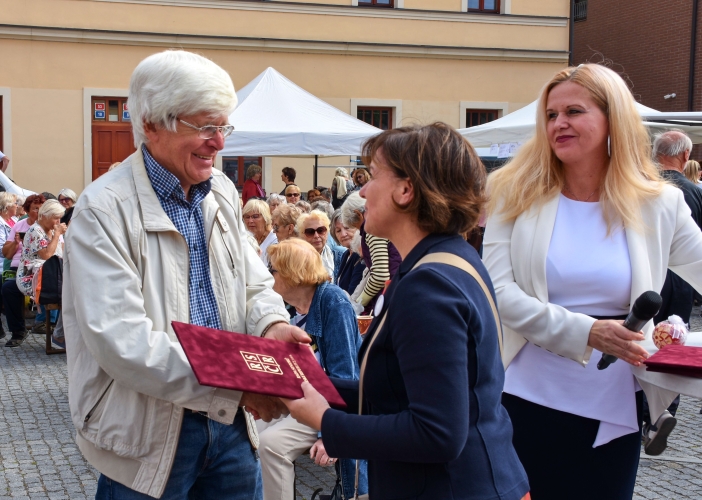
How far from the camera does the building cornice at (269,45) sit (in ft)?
60.4

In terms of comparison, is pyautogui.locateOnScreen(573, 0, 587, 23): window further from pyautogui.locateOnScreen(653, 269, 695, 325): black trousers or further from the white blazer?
the white blazer

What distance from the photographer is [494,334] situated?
6.19 ft

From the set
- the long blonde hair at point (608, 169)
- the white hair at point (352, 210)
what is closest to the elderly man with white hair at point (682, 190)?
the white hair at point (352, 210)

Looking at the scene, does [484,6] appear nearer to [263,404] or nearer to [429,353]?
[263,404]

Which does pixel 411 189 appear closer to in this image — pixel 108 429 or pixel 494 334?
pixel 494 334

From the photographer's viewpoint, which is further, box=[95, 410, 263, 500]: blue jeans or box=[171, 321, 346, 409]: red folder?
box=[95, 410, 263, 500]: blue jeans

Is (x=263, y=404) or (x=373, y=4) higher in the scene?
(x=373, y=4)

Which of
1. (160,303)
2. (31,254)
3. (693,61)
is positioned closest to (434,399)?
(160,303)

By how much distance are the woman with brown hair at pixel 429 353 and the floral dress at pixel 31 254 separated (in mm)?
8423

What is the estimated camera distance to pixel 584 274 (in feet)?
8.71

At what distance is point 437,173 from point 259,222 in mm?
6890

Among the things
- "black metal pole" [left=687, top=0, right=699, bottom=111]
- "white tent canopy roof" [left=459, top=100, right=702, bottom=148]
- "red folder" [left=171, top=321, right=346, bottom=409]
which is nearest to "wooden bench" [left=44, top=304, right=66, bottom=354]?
"white tent canopy roof" [left=459, top=100, right=702, bottom=148]

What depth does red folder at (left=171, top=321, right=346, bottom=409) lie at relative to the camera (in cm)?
196

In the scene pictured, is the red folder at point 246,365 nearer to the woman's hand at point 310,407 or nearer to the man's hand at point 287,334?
the woman's hand at point 310,407
